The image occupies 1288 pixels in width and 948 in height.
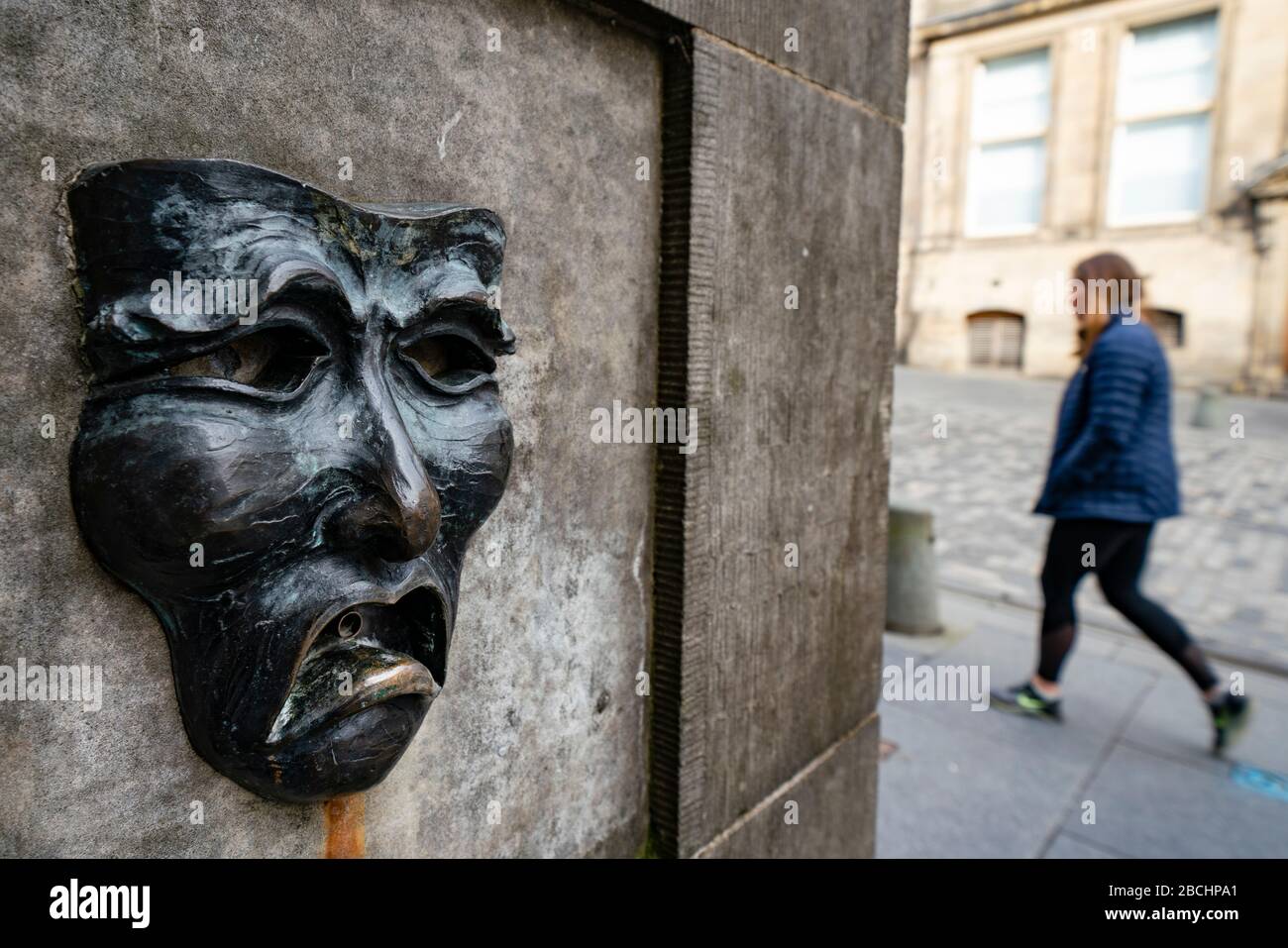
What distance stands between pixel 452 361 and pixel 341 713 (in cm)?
58

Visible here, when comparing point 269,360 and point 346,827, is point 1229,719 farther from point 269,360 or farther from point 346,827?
point 269,360

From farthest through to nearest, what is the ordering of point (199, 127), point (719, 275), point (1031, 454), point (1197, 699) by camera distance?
1. point (1031, 454)
2. point (1197, 699)
3. point (719, 275)
4. point (199, 127)

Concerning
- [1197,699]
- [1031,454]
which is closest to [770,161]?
[1197,699]

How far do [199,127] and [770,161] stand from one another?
4.51 feet

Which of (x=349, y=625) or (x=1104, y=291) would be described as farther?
(x=1104, y=291)

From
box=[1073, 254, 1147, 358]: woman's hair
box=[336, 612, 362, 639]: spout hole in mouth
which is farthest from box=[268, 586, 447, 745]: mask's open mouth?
box=[1073, 254, 1147, 358]: woman's hair

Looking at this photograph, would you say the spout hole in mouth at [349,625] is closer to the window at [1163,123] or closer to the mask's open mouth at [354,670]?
the mask's open mouth at [354,670]

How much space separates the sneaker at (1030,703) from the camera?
4.66 metres

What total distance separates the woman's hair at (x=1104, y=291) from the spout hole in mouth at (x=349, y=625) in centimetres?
390

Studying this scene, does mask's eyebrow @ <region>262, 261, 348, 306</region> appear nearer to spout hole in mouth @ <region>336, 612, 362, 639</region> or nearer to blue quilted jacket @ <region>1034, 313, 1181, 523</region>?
spout hole in mouth @ <region>336, 612, 362, 639</region>

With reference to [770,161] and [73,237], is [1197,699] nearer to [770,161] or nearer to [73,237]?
[770,161]

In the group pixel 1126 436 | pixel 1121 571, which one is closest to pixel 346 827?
pixel 1126 436

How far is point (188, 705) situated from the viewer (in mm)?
1255

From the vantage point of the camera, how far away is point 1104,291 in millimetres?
4176
